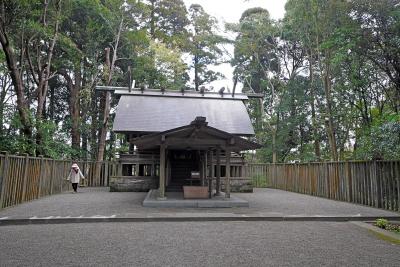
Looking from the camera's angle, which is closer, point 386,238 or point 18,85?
point 386,238

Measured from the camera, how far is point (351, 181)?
9.59 metres

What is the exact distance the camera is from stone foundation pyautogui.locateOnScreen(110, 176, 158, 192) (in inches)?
539

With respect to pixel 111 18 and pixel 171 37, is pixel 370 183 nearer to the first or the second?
pixel 111 18

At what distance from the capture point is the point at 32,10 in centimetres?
1236

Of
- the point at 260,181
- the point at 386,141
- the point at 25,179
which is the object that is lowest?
the point at 260,181

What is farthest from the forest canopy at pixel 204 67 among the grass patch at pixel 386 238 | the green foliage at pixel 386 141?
the grass patch at pixel 386 238

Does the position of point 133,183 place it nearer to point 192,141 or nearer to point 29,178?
point 29,178

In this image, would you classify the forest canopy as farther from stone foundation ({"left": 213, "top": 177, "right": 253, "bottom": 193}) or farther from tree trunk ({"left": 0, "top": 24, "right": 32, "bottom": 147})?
stone foundation ({"left": 213, "top": 177, "right": 253, "bottom": 193})

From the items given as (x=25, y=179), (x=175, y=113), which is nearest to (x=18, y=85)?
(x=25, y=179)

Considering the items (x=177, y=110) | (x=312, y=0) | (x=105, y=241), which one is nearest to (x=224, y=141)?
(x=105, y=241)

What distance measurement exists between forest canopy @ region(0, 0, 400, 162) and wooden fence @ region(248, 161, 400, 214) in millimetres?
513

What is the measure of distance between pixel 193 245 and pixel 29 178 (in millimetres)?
7195

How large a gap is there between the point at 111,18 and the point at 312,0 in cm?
1148

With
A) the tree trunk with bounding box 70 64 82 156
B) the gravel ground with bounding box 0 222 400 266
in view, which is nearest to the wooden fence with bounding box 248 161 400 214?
the gravel ground with bounding box 0 222 400 266
